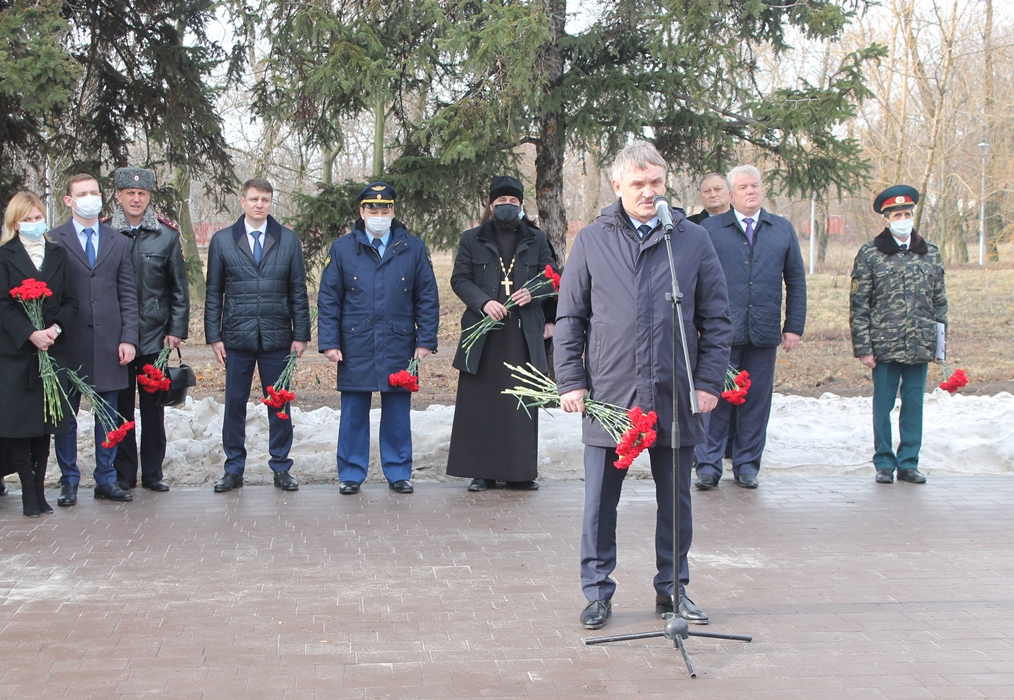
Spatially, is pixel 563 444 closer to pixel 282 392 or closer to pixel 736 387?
pixel 736 387

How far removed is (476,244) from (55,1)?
3.55 m

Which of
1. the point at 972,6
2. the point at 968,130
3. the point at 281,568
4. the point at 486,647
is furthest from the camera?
the point at 968,130

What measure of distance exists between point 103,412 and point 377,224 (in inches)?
91.6

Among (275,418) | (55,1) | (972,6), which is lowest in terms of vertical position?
(275,418)

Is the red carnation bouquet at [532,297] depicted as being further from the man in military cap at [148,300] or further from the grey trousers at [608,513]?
the grey trousers at [608,513]

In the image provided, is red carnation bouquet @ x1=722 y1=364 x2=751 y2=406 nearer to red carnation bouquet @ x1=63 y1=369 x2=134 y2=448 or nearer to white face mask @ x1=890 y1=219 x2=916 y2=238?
white face mask @ x1=890 y1=219 x2=916 y2=238

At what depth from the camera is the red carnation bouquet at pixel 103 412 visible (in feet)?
22.2

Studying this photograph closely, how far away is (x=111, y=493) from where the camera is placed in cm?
705

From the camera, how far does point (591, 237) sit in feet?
15.5

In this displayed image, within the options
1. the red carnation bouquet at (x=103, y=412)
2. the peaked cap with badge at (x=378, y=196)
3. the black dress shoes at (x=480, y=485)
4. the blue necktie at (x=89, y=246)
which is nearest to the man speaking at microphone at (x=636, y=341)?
the black dress shoes at (x=480, y=485)

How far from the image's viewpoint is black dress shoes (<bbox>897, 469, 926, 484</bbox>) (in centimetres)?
770

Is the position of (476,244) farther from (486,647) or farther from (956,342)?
(956,342)

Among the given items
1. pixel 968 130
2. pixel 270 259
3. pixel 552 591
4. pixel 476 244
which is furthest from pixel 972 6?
pixel 552 591

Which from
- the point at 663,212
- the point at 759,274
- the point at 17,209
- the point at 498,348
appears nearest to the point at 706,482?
the point at 759,274
